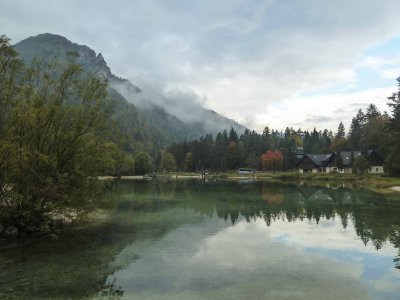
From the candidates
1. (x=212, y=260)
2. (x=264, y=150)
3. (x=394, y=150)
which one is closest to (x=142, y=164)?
(x=264, y=150)

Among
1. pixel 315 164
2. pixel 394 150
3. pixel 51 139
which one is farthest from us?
pixel 315 164

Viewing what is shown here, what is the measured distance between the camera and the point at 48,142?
27594 mm

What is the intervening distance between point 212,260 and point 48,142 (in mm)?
14826

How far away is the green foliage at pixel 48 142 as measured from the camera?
82.7 ft

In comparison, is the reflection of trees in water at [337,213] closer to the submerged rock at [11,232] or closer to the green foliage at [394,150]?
the submerged rock at [11,232]

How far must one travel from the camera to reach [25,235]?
27.4 m

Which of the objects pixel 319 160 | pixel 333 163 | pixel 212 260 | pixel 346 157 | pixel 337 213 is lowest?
pixel 212 260

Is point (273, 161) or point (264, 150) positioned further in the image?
point (264, 150)

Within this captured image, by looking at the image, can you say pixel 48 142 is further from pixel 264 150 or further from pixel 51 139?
pixel 264 150

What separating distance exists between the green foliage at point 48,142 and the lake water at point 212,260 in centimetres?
269

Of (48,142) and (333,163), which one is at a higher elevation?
(48,142)

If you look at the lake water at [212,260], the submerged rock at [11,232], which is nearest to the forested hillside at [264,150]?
the lake water at [212,260]

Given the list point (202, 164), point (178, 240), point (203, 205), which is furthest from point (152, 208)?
point (202, 164)

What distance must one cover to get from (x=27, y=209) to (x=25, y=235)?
2.38m
